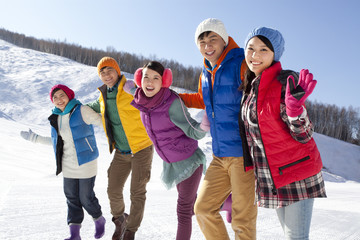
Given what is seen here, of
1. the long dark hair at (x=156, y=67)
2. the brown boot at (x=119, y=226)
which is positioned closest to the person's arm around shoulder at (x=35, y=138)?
the brown boot at (x=119, y=226)

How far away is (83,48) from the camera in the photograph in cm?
4006

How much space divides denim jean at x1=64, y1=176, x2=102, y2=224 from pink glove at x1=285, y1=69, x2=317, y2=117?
234 centimetres

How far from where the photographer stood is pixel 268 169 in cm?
186

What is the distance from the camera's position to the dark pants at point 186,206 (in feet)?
8.39

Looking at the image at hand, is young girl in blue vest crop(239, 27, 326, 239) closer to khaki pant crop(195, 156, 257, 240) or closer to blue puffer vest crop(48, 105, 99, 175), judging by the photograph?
khaki pant crop(195, 156, 257, 240)

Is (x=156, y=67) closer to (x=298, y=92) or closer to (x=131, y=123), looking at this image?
(x=131, y=123)

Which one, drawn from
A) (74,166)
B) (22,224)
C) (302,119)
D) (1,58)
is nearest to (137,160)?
(74,166)

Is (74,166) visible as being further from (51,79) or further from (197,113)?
(51,79)

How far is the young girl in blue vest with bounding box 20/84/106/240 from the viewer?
302 centimetres

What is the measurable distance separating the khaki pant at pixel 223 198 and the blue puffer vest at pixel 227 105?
0.10 m

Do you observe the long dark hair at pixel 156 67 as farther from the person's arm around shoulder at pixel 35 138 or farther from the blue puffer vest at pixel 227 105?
the person's arm around shoulder at pixel 35 138

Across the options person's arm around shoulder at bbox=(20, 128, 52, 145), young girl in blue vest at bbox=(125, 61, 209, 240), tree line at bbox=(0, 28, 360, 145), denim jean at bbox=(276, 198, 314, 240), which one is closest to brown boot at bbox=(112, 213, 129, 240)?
young girl in blue vest at bbox=(125, 61, 209, 240)

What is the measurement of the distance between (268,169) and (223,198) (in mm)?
579

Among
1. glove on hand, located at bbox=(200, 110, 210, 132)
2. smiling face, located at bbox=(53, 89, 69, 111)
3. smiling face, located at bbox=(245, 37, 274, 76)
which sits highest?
smiling face, located at bbox=(245, 37, 274, 76)
